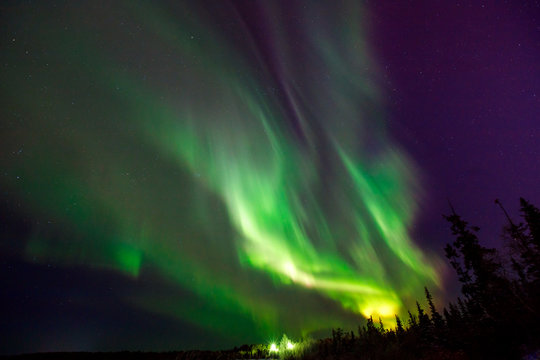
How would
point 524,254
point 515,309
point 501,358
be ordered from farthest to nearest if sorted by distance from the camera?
1. point 524,254
2. point 515,309
3. point 501,358

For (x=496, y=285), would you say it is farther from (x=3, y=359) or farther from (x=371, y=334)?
(x=3, y=359)

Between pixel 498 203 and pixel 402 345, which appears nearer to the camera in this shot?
pixel 402 345

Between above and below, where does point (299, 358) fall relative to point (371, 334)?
below

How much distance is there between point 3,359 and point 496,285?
1841 inches

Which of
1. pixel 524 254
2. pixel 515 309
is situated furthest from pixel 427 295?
pixel 515 309

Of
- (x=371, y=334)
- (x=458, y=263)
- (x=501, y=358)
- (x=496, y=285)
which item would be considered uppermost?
(x=458, y=263)

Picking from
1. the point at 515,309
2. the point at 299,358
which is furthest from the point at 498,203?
the point at 299,358

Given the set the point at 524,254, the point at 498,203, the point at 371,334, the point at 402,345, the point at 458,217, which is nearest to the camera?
the point at 402,345

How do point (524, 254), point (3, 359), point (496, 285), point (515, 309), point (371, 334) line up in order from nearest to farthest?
point (515, 309) < point (371, 334) < point (496, 285) < point (524, 254) < point (3, 359)

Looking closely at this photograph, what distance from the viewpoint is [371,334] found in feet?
53.3

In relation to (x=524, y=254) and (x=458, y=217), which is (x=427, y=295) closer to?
(x=458, y=217)

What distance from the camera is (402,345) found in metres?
12.7

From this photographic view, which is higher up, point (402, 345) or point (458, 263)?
point (458, 263)

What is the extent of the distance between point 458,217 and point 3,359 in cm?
5597
